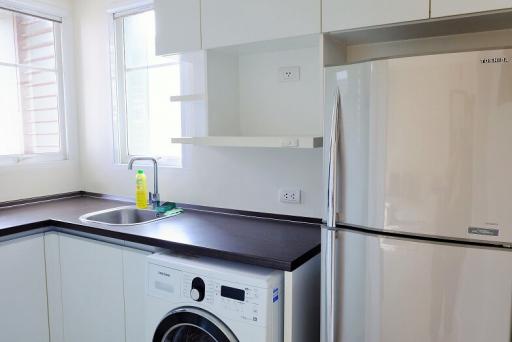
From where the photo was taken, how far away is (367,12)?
5.01 feet

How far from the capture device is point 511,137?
114 cm

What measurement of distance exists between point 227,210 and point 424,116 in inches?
56.3

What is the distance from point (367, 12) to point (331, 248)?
0.89 metres

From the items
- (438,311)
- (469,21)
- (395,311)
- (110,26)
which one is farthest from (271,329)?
(110,26)

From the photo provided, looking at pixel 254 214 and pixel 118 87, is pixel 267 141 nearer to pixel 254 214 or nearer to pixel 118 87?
pixel 254 214

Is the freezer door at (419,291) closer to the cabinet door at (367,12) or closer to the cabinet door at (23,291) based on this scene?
the cabinet door at (367,12)

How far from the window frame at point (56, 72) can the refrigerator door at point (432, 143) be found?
236 cm

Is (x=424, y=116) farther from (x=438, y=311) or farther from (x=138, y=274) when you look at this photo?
(x=138, y=274)

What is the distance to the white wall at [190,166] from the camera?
2.15m

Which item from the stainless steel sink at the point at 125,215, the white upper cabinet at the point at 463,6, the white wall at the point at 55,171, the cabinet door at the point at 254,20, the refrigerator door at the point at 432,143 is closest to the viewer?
the refrigerator door at the point at 432,143

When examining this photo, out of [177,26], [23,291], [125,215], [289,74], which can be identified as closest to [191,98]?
[177,26]

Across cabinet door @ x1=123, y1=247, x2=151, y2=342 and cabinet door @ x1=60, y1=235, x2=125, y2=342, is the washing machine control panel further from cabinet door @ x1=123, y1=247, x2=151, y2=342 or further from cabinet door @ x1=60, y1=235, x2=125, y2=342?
cabinet door @ x1=60, y1=235, x2=125, y2=342

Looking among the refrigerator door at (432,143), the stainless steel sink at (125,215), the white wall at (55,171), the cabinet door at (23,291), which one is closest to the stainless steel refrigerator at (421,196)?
the refrigerator door at (432,143)

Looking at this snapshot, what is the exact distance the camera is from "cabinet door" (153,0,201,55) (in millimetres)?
2002
